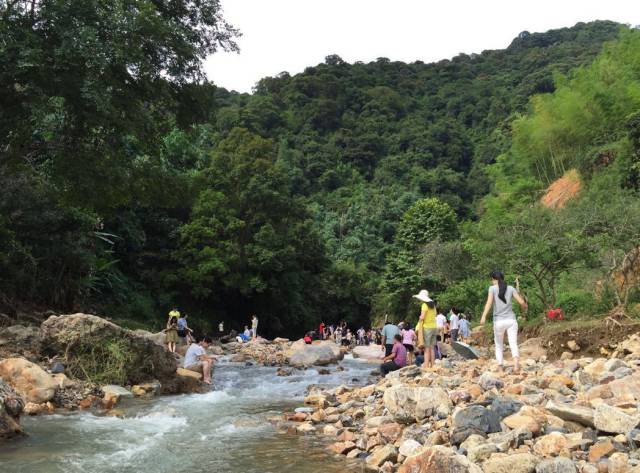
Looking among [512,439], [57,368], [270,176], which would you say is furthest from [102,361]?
[270,176]

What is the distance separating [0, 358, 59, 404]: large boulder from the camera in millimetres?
9578

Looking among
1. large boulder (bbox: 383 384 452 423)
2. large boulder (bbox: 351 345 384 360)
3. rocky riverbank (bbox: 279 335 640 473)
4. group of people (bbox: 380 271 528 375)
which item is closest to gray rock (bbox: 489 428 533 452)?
rocky riverbank (bbox: 279 335 640 473)

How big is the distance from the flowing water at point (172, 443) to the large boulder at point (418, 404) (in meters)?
1.02

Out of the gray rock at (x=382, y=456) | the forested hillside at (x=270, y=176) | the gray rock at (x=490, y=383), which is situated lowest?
the gray rock at (x=382, y=456)

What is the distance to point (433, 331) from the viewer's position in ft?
37.2

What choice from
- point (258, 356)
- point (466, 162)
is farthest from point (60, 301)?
point (466, 162)

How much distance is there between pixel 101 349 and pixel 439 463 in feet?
28.6

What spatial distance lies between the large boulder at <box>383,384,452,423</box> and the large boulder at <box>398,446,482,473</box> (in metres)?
1.83

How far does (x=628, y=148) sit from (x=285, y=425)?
2215cm

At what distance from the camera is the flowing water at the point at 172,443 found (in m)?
6.51

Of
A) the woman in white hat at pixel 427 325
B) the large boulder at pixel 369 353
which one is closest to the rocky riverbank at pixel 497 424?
the woman in white hat at pixel 427 325

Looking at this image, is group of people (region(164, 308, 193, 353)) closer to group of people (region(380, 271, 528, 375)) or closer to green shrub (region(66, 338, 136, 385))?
green shrub (region(66, 338, 136, 385))

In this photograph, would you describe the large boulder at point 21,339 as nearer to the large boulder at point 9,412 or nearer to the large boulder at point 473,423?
the large boulder at point 9,412

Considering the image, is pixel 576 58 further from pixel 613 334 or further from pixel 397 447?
pixel 397 447
